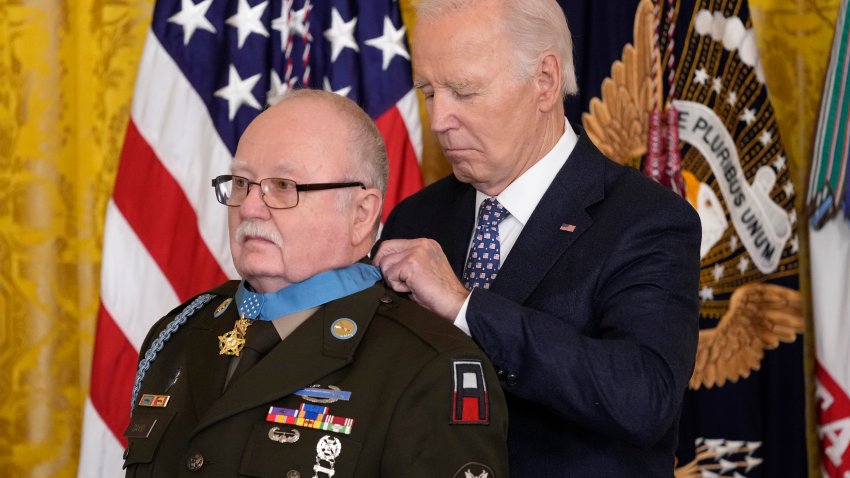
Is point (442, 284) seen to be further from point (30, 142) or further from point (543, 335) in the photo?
point (30, 142)

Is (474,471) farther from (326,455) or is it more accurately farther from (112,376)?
(112,376)

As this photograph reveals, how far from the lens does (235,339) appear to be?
1.84 metres

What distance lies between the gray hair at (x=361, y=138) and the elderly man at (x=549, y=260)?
19 cm

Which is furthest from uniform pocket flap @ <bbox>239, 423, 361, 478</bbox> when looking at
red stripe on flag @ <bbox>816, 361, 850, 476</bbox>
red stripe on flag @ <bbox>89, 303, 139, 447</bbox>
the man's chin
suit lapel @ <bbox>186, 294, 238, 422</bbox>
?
red stripe on flag @ <bbox>816, 361, 850, 476</bbox>

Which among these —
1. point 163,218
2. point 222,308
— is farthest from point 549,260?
point 163,218

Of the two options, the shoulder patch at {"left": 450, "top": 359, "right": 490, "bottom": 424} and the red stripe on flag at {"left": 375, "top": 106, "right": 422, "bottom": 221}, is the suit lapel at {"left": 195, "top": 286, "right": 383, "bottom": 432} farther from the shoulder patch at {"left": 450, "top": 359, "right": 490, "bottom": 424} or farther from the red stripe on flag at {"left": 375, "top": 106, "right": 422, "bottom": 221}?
the red stripe on flag at {"left": 375, "top": 106, "right": 422, "bottom": 221}

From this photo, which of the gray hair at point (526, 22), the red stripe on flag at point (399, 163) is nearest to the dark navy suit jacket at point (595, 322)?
the gray hair at point (526, 22)

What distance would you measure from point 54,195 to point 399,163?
116 cm

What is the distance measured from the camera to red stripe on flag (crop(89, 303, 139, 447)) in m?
3.23

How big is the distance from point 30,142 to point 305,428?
219 cm

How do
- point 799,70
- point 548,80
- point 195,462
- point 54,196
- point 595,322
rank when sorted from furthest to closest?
point 799,70
point 54,196
point 548,80
point 595,322
point 195,462

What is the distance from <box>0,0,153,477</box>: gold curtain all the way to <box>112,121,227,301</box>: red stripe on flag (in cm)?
27

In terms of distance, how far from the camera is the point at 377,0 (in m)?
3.38

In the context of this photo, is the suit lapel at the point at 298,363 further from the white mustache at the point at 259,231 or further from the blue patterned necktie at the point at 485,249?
the blue patterned necktie at the point at 485,249
